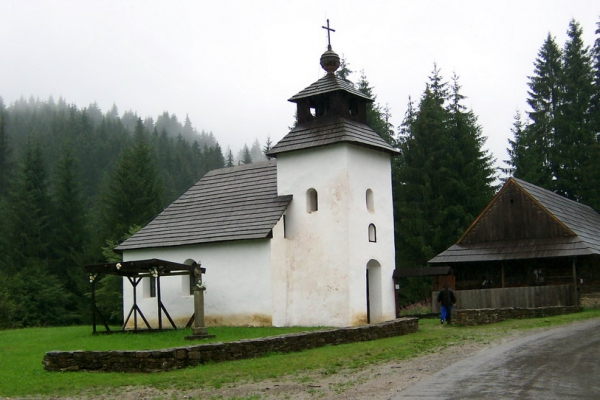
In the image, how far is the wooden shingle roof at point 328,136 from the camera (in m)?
25.6

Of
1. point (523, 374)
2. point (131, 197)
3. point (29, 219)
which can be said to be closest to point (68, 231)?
point (29, 219)

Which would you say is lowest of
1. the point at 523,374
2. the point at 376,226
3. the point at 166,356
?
the point at 523,374

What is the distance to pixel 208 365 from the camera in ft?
47.8

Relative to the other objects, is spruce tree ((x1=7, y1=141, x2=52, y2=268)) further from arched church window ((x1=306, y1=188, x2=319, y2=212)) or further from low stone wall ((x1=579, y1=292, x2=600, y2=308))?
low stone wall ((x1=579, y1=292, x2=600, y2=308))

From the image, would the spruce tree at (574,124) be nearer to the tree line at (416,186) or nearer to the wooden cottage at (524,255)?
the tree line at (416,186)

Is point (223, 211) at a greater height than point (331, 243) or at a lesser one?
greater

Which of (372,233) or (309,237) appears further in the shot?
(372,233)

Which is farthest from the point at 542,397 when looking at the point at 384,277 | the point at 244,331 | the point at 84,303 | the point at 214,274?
the point at 84,303

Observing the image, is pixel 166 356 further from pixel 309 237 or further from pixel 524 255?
pixel 524 255

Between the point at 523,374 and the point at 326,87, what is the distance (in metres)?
17.5

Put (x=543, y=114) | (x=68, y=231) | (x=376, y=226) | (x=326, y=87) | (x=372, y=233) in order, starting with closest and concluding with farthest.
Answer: (x=372, y=233)
(x=376, y=226)
(x=326, y=87)
(x=543, y=114)
(x=68, y=231)

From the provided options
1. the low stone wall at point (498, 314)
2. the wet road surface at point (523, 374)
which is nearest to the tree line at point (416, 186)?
the low stone wall at point (498, 314)

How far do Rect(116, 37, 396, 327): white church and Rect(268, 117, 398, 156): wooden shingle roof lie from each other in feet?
0.16

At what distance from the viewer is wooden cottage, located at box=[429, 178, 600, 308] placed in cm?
2898
